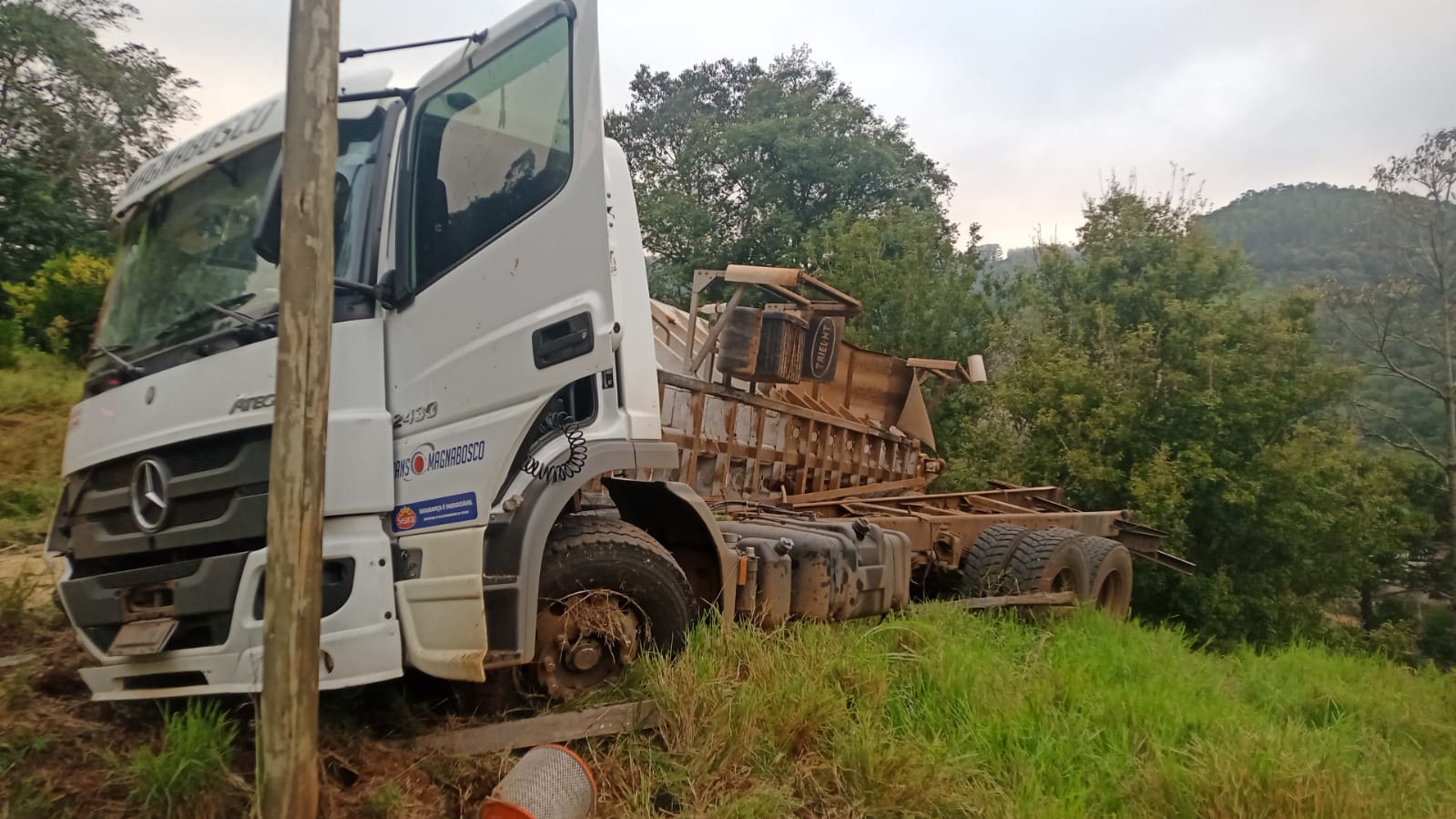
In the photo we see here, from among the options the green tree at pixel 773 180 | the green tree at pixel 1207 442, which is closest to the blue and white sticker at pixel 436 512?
the green tree at pixel 1207 442

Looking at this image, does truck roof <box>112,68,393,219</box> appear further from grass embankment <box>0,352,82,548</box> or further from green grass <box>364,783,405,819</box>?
grass embankment <box>0,352,82,548</box>

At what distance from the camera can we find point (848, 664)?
14.1ft

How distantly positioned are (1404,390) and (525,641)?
24.7 metres

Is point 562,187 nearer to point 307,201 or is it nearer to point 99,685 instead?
point 307,201

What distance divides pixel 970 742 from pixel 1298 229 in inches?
1819

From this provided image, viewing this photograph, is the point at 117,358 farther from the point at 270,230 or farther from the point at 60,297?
the point at 60,297

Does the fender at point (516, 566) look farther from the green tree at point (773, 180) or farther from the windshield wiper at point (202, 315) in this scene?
the green tree at point (773, 180)

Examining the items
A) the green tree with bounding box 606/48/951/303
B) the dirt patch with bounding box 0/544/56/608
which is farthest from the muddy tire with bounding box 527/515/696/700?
the green tree with bounding box 606/48/951/303

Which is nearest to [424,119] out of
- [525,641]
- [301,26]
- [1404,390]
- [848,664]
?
[301,26]

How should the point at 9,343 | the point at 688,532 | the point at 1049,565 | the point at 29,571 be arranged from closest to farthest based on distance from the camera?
the point at 688,532 < the point at 29,571 < the point at 1049,565 < the point at 9,343

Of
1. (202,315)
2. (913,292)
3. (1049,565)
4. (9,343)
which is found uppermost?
(913,292)

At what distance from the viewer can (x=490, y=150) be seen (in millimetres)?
3592

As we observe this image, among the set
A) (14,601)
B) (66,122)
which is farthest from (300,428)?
(66,122)

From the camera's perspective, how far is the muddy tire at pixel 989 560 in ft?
22.3
